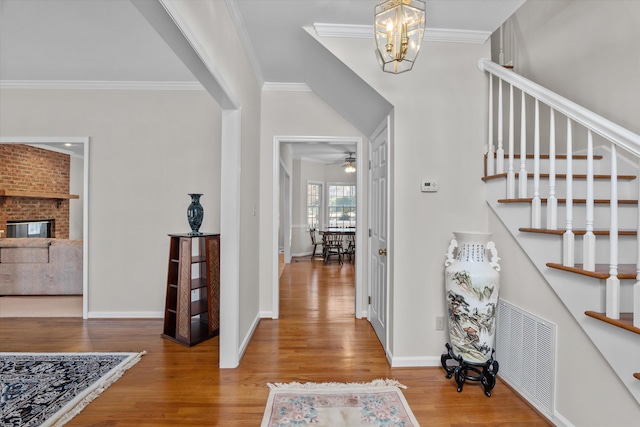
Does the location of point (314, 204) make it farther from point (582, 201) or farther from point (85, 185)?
point (582, 201)

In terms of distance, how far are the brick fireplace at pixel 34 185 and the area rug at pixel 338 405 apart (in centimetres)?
702

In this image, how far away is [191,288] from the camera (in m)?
3.15

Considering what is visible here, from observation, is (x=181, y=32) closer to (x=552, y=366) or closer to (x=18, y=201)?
(x=552, y=366)

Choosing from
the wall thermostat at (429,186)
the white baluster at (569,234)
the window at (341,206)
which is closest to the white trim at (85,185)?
the wall thermostat at (429,186)

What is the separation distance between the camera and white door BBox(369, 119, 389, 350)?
305 cm

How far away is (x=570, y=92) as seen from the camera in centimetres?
278

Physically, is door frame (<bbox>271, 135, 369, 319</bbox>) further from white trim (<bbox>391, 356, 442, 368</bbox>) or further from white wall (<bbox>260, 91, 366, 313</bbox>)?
white trim (<bbox>391, 356, 442, 368</bbox>)

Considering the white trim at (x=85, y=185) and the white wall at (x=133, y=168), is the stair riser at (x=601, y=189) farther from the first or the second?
the white trim at (x=85, y=185)

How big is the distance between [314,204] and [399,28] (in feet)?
27.1

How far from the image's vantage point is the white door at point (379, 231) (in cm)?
305

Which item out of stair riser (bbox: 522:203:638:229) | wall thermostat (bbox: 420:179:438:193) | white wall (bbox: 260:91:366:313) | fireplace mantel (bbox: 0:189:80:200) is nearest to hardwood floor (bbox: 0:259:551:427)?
white wall (bbox: 260:91:366:313)

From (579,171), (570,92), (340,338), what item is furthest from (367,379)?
(570,92)

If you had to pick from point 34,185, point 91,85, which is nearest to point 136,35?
point 91,85

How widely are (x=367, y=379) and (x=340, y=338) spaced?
80 centimetres
